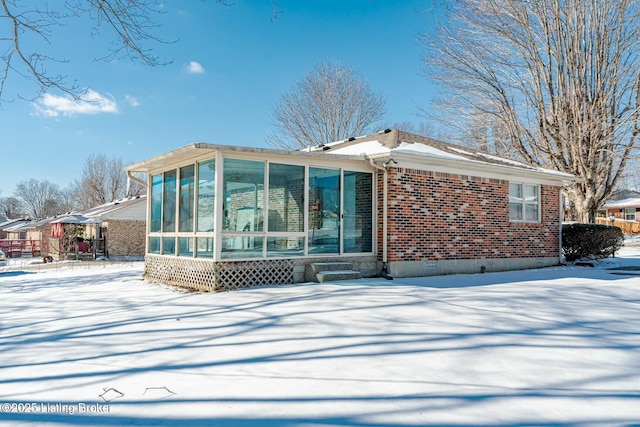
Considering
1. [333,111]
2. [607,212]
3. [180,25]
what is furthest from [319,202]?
[607,212]

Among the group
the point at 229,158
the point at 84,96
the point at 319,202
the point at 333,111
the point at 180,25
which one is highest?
the point at 333,111

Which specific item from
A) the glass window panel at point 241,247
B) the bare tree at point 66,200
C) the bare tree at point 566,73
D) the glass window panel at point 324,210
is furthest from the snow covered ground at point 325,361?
the bare tree at point 66,200

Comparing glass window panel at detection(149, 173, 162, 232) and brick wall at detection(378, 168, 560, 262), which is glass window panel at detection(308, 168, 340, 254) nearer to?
brick wall at detection(378, 168, 560, 262)

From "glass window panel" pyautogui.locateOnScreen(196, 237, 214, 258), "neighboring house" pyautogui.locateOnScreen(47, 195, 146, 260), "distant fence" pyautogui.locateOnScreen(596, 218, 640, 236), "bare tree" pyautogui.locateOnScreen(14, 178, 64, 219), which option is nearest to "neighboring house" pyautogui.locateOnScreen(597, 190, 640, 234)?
"distant fence" pyautogui.locateOnScreen(596, 218, 640, 236)

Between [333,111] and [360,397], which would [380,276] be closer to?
[360,397]

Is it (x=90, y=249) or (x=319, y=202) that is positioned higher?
(x=319, y=202)

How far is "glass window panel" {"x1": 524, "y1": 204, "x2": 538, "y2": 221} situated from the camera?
1205cm

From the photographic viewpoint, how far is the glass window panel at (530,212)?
12049 millimetres

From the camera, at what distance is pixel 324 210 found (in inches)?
356

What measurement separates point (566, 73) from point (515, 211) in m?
8.45

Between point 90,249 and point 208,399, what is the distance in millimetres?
25120

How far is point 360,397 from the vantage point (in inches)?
121

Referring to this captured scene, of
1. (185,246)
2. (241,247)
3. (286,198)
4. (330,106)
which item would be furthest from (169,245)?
(330,106)

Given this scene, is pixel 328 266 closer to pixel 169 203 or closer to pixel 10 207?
pixel 169 203
